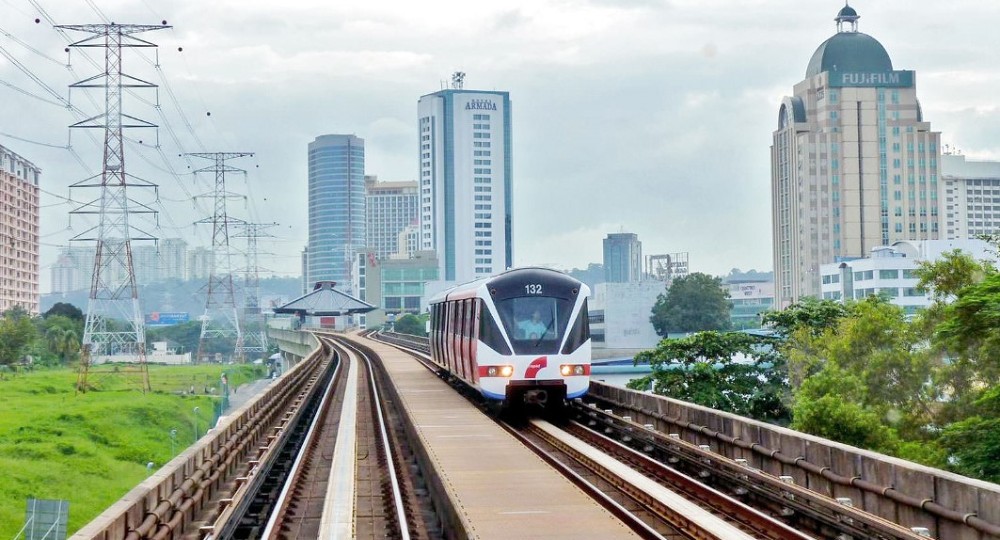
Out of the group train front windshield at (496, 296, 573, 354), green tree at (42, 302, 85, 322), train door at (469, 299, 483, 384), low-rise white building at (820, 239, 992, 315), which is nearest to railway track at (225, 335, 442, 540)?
train door at (469, 299, 483, 384)

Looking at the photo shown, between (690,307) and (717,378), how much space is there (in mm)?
65427

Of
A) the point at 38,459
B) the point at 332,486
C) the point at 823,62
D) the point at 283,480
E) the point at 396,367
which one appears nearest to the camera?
the point at 332,486

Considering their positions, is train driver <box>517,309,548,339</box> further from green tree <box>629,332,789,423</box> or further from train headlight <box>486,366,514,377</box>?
green tree <box>629,332,789,423</box>

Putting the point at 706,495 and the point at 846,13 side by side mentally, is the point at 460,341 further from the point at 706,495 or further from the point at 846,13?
the point at 846,13

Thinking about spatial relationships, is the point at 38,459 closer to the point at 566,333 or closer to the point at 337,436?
the point at 337,436

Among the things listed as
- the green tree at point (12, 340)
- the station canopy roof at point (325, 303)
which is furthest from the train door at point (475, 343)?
the station canopy roof at point (325, 303)

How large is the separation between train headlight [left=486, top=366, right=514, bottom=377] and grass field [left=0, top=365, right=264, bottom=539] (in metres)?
17.4

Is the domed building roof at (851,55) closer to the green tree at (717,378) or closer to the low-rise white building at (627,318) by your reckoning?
the low-rise white building at (627,318)

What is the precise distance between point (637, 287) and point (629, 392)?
84.2 metres

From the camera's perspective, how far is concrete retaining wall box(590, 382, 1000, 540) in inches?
410

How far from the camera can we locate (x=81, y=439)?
4556 cm

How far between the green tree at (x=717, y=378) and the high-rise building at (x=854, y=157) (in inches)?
3810

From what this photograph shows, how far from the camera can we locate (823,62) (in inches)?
5246

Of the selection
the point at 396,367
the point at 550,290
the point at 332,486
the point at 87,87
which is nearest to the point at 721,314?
the point at 396,367
